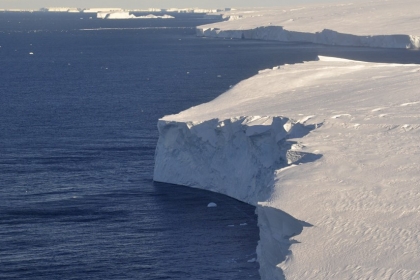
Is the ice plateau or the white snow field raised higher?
the ice plateau

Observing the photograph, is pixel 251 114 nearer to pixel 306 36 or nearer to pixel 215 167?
pixel 215 167

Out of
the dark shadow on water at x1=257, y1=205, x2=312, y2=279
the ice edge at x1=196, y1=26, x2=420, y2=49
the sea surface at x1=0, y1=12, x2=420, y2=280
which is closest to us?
the dark shadow on water at x1=257, y1=205, x2=312, y2=279

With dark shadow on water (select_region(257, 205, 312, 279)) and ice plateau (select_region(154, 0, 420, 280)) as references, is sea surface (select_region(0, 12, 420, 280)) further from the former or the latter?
ice plateau (select_region(154, 0, 420, 280))

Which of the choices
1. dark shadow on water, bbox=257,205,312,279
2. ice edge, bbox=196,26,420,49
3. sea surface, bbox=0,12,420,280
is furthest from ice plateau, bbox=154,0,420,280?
ice edge, bbox=196,26,420,49

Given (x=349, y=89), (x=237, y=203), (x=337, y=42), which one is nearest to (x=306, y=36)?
(x=337, y=42)

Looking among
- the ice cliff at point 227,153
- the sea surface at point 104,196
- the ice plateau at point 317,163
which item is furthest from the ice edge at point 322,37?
the ice cliff at point 227,153

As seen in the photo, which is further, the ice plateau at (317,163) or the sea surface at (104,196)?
the sea surface at (104,196)

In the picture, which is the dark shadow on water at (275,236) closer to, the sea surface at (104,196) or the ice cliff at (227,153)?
the sea surface at (104,196)
